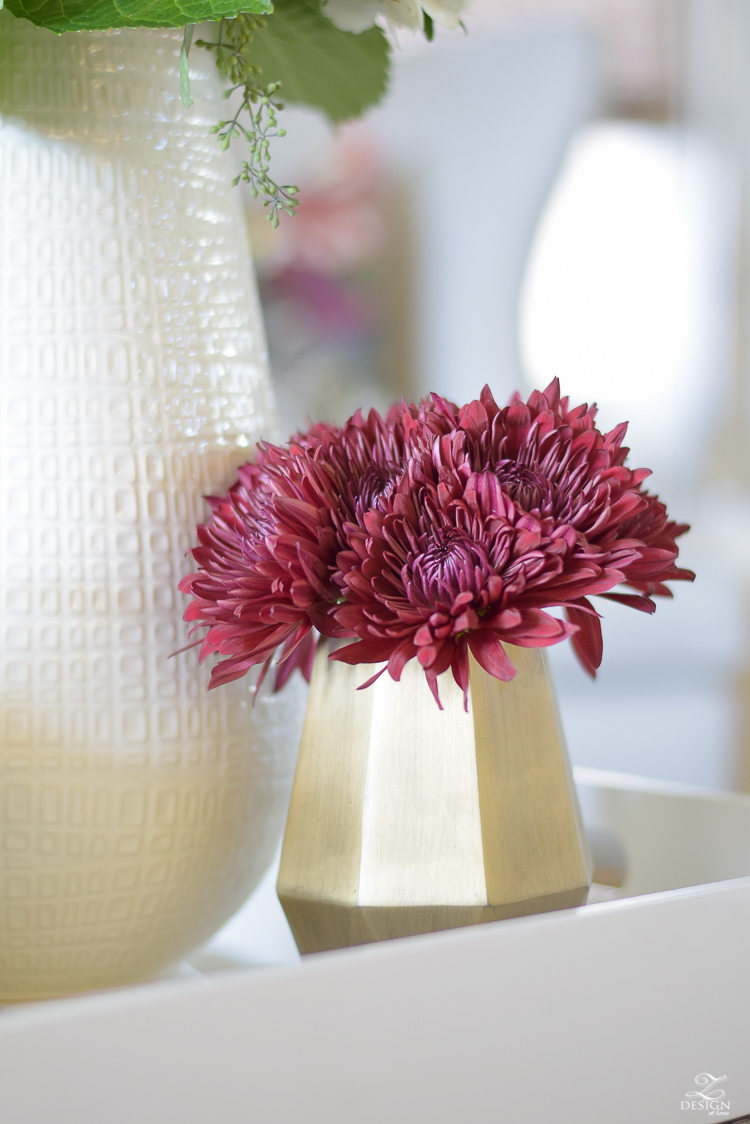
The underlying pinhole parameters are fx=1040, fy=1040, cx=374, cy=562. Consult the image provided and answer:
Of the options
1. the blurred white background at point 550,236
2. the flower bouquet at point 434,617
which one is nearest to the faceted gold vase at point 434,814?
the flower bouquet at point 434,617

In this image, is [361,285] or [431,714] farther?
[361,285]

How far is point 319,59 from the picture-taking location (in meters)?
0.35

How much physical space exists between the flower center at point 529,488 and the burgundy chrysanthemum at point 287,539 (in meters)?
0.03

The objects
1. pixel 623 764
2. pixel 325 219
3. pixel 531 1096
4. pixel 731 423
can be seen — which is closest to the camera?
pixel 531 1096

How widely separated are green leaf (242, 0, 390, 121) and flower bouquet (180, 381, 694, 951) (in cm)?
13

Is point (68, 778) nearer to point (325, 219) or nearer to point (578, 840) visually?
point (578, 840)

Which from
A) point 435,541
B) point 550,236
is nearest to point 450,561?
point 435,541

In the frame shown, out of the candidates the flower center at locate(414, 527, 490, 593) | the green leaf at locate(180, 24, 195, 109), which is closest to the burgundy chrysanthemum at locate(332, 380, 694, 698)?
the flower center at locate(414, 527, 490, 593)

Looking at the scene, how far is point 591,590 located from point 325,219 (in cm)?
158

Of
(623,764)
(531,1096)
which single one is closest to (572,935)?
(531,1096)

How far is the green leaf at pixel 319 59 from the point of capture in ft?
1.05

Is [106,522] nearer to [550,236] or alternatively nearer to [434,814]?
[434,814]

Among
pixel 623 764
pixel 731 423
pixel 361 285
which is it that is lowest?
pixel 623 764

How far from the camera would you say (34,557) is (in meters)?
0.27
